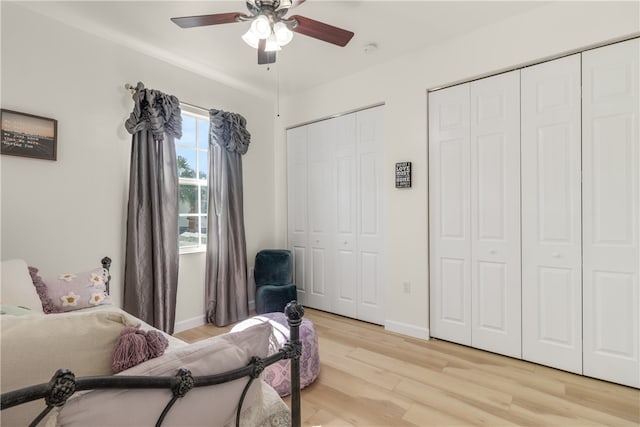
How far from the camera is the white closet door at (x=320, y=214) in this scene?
3.77 m

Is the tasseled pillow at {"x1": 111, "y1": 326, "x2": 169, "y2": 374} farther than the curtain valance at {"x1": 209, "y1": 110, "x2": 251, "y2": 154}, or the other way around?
the curtain valance at {"x1": 209, "y1": 110, "x2": 251, "y2": 154}

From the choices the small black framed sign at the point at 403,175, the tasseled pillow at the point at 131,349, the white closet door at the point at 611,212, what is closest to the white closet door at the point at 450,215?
the small black framed sign at the point at 403,175

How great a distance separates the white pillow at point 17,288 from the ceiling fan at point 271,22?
1779 mm

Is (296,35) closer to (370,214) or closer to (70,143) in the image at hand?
(370,214)

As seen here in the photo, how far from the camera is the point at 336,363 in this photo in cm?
252

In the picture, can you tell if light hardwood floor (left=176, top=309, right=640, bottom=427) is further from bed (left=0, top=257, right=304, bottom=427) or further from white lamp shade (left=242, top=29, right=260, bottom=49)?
white lamp shade (left=242, top=29, right=260, bottom=49)

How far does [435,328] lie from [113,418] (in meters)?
2.82

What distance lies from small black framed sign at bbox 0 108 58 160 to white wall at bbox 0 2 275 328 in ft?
0.18

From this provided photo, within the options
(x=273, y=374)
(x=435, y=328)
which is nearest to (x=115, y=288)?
(x=273, y=374)

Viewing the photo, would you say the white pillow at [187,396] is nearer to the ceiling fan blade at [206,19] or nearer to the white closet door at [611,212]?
the ceiling fan blade at [206,19]

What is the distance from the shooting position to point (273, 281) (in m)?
3.63

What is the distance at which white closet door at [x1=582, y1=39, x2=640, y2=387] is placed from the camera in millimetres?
2100

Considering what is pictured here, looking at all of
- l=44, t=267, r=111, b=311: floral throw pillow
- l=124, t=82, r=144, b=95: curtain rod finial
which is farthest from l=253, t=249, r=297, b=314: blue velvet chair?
l=124, t=82, r=144, b=95: curtain rod finial

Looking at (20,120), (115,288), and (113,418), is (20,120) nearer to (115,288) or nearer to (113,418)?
(115,288)
